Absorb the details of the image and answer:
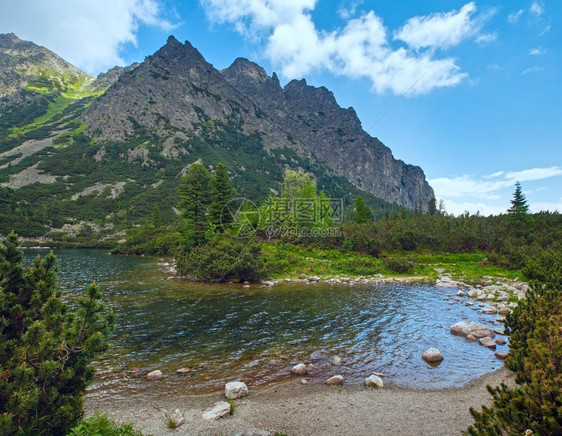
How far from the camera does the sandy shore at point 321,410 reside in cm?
726

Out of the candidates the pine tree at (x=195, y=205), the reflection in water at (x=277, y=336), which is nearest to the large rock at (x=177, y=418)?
the reflection in water at (x=277, y=336)

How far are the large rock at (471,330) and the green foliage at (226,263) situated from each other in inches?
717

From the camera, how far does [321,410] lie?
8148 millimetres

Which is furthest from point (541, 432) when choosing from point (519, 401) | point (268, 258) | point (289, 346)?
point (268, 258)

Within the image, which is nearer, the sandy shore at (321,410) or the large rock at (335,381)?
the sandy shore at (321,410)

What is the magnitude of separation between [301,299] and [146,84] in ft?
718

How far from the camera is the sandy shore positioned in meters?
7.26

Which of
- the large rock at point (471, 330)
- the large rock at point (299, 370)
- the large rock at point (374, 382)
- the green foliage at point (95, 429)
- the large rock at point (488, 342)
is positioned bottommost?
the large rock at point (299, 370)

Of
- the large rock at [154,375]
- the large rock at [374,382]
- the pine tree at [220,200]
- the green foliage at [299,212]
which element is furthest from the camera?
the green foliage at [299,212]

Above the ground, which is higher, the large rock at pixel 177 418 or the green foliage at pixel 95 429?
the green foliage at pixel 95 429

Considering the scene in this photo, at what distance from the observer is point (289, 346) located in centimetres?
1326

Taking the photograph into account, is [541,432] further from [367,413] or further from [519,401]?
[367,413]

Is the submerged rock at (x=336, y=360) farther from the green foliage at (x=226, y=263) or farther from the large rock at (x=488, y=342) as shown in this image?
the green foliage at (x=226, y=263)

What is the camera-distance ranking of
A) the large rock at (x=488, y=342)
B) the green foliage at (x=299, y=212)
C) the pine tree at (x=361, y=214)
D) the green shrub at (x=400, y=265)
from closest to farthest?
the large rock at (x=488, y=342)
the green shrub at (x=400, y=265)
the green foliage at (x=299, y=212)
the pine tree at (x=361, y=214)
